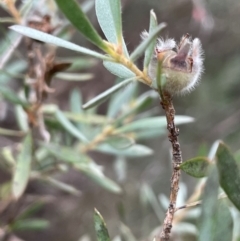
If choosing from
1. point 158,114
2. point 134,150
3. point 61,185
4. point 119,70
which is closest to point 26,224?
point 61,185

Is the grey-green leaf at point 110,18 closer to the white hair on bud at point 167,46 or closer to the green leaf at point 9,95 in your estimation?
the white hair on bud at point 167,46

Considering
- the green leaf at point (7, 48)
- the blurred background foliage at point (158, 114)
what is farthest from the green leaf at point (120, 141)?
the blurred background foliage at point (158, 114)

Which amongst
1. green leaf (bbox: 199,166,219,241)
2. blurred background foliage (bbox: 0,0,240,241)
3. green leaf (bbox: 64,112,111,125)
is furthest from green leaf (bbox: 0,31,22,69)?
blurred background foliage (bbox: 0,0,240,241)

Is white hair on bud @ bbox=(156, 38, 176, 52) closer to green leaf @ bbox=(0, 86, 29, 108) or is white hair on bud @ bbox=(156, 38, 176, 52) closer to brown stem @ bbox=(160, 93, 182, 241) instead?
brown stem @ bbox=(160, 93, 182, 241)

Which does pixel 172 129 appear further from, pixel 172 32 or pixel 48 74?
pixel 172 32

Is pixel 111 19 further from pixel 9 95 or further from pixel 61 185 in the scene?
pixel 61 185
